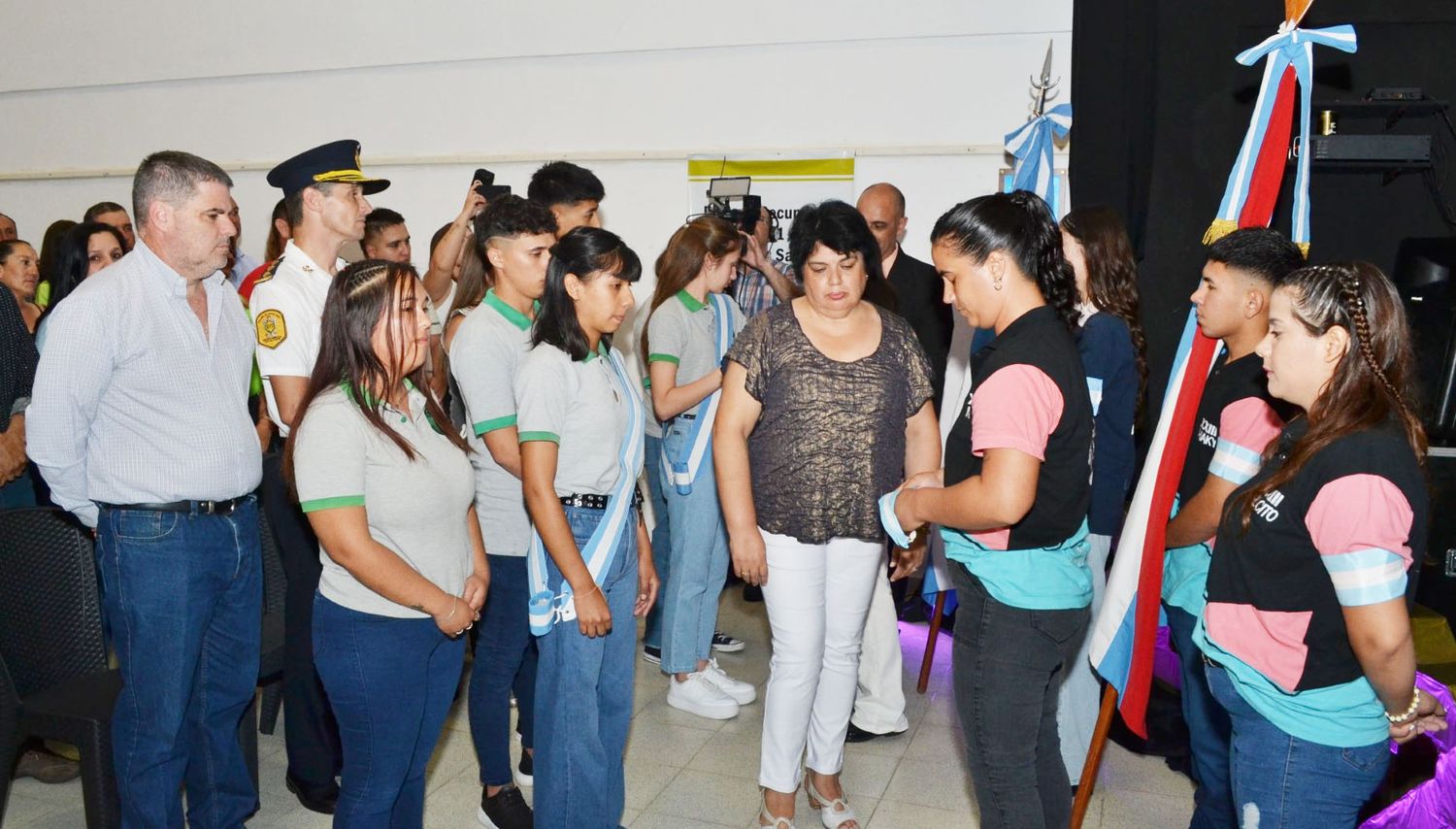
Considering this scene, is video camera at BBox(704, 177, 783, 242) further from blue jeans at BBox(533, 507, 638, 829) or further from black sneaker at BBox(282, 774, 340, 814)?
black sneaker at BBox(282, 774, 340, 814)

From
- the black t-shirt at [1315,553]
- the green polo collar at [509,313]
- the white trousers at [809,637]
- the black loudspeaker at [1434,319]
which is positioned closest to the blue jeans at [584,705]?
the white trousers at [809,637]

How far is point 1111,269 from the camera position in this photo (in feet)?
9.35

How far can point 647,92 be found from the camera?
525 centimetres

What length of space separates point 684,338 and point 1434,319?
8.78ft

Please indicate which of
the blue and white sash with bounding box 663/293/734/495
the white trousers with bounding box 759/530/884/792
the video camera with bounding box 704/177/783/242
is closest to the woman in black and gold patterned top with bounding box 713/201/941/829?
the white trousers with bounding box 759/530/884/792

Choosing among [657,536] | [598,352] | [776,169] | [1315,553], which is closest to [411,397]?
[598,352]

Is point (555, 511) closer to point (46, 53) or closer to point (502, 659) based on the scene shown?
point (502, 659)

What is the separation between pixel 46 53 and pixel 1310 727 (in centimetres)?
712

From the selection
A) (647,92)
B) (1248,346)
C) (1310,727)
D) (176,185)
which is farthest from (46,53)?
(1310,727)

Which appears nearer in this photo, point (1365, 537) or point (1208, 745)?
point (1365, 537)

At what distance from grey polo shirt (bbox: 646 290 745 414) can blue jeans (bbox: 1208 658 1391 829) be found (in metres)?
2.11

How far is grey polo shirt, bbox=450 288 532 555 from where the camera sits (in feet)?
8.15

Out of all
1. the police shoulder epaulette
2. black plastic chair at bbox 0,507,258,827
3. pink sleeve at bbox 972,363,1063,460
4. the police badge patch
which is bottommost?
black plastic chair at bbox 0,507,258,827

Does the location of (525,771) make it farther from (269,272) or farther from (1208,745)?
(1208,745)
